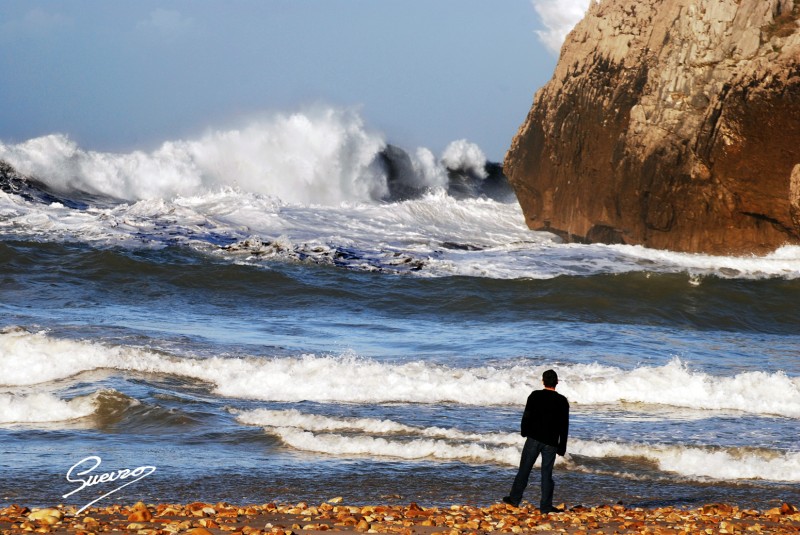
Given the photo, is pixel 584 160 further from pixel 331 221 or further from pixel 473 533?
pixel 473 533

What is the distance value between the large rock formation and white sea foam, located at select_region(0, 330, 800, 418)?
26.2 ft

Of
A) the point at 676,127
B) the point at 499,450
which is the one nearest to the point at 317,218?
the point at 676,127

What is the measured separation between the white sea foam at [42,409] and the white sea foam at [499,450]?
1.85 meters

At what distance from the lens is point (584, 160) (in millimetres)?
22016

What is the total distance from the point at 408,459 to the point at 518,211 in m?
24.5

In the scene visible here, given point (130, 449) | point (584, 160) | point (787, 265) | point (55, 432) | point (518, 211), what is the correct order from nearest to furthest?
point (130, 449)
point (55, 432)
point (787, 265)
point (584, 160)
point (518, 211)

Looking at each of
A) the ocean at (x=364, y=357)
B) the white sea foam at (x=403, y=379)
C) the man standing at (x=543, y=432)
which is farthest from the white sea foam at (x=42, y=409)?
the man standing at (x=543, y=432)

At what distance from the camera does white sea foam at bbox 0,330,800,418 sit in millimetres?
10617

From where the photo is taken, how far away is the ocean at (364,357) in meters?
7.39

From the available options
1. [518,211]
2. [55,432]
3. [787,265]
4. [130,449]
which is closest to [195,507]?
[130,449]

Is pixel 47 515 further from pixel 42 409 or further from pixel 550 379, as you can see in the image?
pixel 42 409

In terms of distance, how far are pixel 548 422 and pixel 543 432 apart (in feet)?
0.24

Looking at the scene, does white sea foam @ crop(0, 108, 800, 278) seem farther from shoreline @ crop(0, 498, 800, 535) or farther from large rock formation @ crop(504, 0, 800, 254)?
shoreline @ crop(0, 498, 800, 535)

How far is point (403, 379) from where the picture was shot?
11.0m
